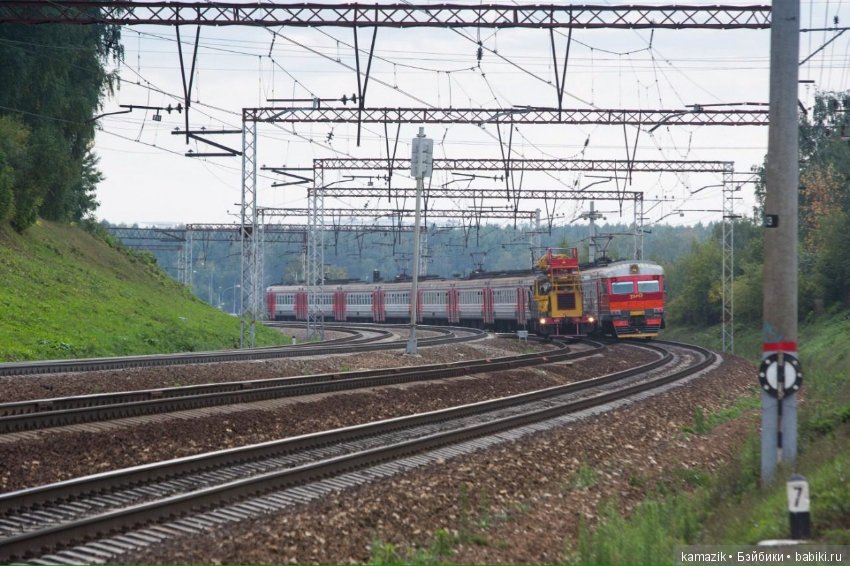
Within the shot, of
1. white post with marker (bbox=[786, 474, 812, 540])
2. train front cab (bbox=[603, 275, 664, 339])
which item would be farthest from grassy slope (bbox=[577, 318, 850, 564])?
train front cab (bbox=[603, 275, 664, 339])

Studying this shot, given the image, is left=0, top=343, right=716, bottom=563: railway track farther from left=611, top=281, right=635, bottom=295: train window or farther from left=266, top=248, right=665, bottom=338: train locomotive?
left=266, top=248, right=665, bottom=338: train locomotive

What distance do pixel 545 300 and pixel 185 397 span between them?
3310 centimetres

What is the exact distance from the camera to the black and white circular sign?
12109 millimetres

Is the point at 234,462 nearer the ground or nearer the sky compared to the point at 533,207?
nearer the ground

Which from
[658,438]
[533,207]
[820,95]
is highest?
[820,95]

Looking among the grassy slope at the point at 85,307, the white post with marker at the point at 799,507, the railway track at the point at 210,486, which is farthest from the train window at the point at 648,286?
the white post with marker at the point at 799,507

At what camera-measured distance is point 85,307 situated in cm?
3575

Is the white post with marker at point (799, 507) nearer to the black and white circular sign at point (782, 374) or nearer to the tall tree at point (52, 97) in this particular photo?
the black and white circular sign at point (782, 374)

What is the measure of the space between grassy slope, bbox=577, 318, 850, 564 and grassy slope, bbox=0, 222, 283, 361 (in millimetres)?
20636

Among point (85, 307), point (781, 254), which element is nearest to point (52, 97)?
point (85, 307)

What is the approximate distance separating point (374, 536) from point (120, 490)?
10.0 ft

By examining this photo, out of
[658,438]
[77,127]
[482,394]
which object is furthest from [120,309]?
[658,438]

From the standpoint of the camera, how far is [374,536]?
9.30m

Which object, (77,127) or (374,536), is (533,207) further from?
(374,536)
